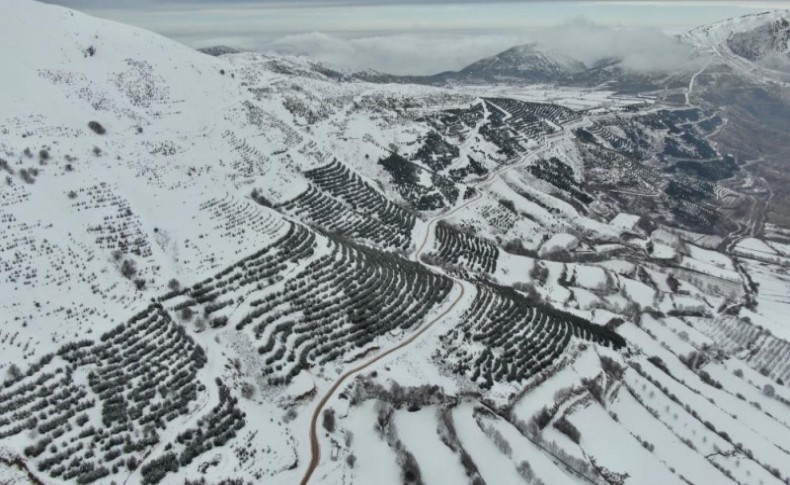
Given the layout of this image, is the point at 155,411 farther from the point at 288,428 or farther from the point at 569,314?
the point at 569,314

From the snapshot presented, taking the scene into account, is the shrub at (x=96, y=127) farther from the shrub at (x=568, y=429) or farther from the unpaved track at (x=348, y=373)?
the shrub at (x=568, y=429)

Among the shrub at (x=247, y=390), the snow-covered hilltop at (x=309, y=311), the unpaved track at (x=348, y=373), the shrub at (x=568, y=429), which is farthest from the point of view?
the shrub at (x=568, y=429)

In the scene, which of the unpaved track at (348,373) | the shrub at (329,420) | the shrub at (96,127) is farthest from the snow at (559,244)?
the shrub at (96,127)

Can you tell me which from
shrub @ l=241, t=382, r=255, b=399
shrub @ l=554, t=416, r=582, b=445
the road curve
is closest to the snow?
the road curve

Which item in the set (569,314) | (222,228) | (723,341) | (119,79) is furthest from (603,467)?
(119,79)

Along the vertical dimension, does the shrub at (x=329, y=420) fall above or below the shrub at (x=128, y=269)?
below

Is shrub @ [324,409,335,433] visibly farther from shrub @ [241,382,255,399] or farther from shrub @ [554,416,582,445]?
shrub @ [554,416,582,445]
